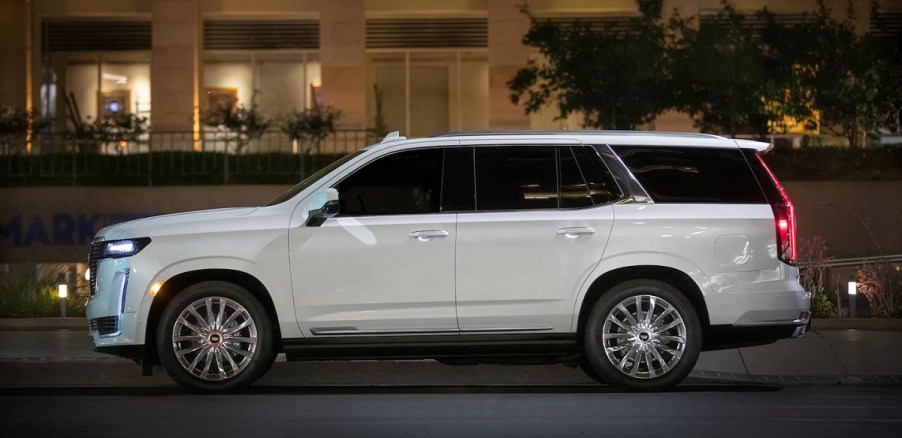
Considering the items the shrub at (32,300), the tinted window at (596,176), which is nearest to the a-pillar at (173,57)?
the shrub at (32,300)

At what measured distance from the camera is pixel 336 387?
10.1m

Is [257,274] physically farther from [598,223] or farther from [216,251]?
[598,223]

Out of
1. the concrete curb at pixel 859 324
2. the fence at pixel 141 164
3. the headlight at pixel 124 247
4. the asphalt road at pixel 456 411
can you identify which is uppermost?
the fence at pixel 141 164

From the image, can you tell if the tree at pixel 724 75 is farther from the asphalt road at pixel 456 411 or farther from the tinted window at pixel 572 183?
the tinted window at pixel 572 183

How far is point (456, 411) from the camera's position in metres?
8.73

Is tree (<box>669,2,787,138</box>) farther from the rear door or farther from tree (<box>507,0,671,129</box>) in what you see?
the rear door

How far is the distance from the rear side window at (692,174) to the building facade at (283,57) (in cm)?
1665

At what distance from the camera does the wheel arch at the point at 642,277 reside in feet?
31.2

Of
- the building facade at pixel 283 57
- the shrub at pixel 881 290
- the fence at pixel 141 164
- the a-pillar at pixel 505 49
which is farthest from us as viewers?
the building facade at pixel 283 57

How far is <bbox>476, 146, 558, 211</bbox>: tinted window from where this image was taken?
9531 millimetres

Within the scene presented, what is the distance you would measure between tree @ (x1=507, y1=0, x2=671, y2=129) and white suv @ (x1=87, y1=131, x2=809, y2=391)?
1093cm

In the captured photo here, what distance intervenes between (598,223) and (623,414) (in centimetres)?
152

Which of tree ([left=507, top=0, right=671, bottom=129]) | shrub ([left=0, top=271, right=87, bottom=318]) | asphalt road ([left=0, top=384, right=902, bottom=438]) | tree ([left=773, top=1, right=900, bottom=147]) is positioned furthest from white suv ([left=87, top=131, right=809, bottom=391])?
tree ([left=773, top=1, right=900, bottom=147])

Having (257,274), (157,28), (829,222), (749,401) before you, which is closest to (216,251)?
(257,274)
